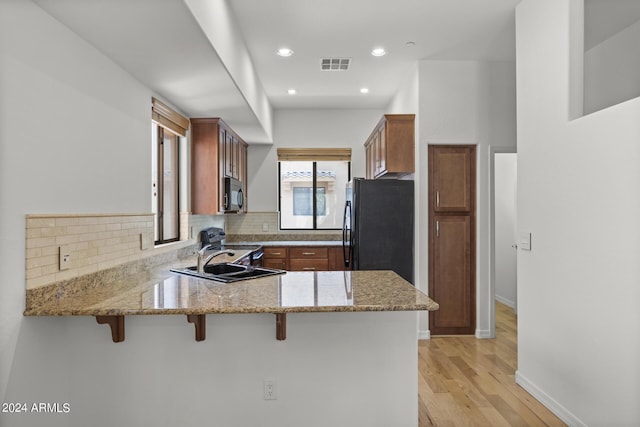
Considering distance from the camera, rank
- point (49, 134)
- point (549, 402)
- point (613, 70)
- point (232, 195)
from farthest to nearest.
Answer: point (232, 195)
point (613, 70)
point (549, 402)
point (49, 134)

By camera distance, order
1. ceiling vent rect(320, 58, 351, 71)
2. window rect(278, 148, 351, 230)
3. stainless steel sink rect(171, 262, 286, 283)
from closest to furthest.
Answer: stainless steel sink rect(171, 262, 286, 283) < ceiling vent rect(320, 58, 351, 71) < window rect(278, 148, 351, 230)

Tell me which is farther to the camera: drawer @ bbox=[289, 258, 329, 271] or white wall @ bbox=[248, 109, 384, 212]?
white wall @ bbox=[248, 109, 384, 212]

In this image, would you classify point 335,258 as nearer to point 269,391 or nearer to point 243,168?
point 243,168

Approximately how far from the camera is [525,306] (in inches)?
107

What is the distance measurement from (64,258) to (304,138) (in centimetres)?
409

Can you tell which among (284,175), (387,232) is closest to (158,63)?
(387,232)

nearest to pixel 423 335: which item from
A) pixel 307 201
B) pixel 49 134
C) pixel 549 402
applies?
pixel 549 402

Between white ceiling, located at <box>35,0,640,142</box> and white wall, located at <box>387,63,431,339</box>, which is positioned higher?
white ceiling, located at <box>35,0,640,142</box>

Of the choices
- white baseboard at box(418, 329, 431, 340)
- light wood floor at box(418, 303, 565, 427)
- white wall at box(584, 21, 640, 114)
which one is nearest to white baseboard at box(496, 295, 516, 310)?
light wood floor at box(418, 303, 565, 427)

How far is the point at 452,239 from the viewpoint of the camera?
396 centimetres

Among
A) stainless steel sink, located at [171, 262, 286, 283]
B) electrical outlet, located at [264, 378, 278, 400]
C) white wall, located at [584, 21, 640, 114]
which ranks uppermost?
white wall, located at [584, 21, 640, 114]

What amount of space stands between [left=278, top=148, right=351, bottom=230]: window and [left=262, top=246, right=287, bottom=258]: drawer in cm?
79

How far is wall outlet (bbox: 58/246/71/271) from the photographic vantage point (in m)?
1.87

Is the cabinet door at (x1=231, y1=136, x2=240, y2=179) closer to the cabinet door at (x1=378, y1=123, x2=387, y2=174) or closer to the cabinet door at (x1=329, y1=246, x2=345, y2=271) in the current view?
the cabinet door at (x1=329, y1=246, x2=345, y2=271)
